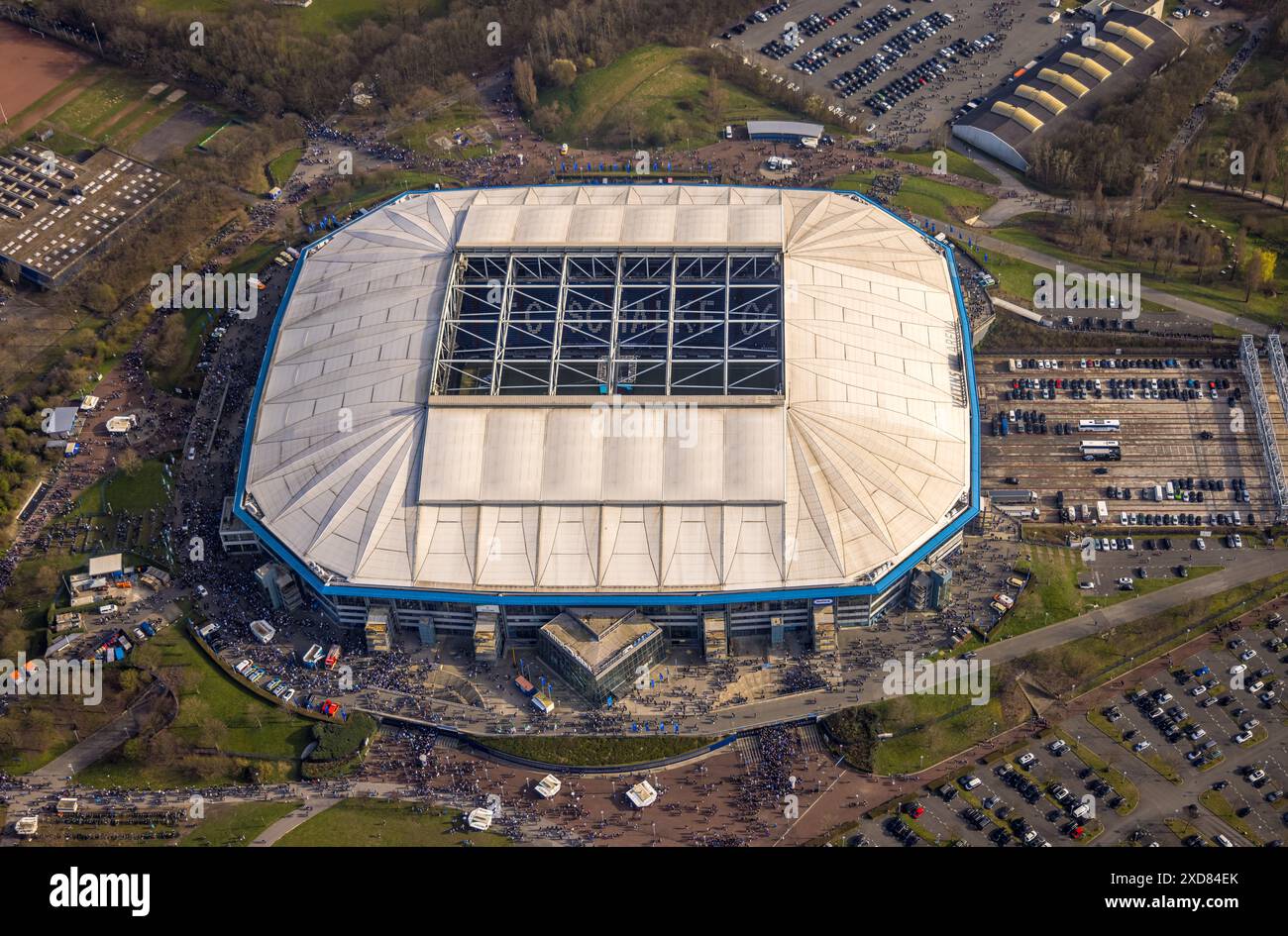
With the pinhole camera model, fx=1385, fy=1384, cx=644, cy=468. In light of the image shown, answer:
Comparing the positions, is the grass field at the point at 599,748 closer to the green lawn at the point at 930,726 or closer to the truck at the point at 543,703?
the truck at the point at 543,703

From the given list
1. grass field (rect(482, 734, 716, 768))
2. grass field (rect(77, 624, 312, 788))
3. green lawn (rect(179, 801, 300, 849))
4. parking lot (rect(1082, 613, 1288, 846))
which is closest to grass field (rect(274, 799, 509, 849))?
green lawn (rect(179, 801, 300, 849))

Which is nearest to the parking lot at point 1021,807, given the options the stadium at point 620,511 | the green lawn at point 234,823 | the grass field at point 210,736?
the stadium at point 620,511

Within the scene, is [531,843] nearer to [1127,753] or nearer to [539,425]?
[539,425]

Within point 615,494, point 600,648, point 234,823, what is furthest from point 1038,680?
point 234,823

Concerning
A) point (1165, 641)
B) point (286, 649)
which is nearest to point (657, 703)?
point (286, 649)

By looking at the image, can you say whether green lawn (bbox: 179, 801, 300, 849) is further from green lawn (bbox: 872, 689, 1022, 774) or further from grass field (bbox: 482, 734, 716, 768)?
green lawn (bbox: 872, 689, 1022, 774)

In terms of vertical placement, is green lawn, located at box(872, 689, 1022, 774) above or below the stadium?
below
